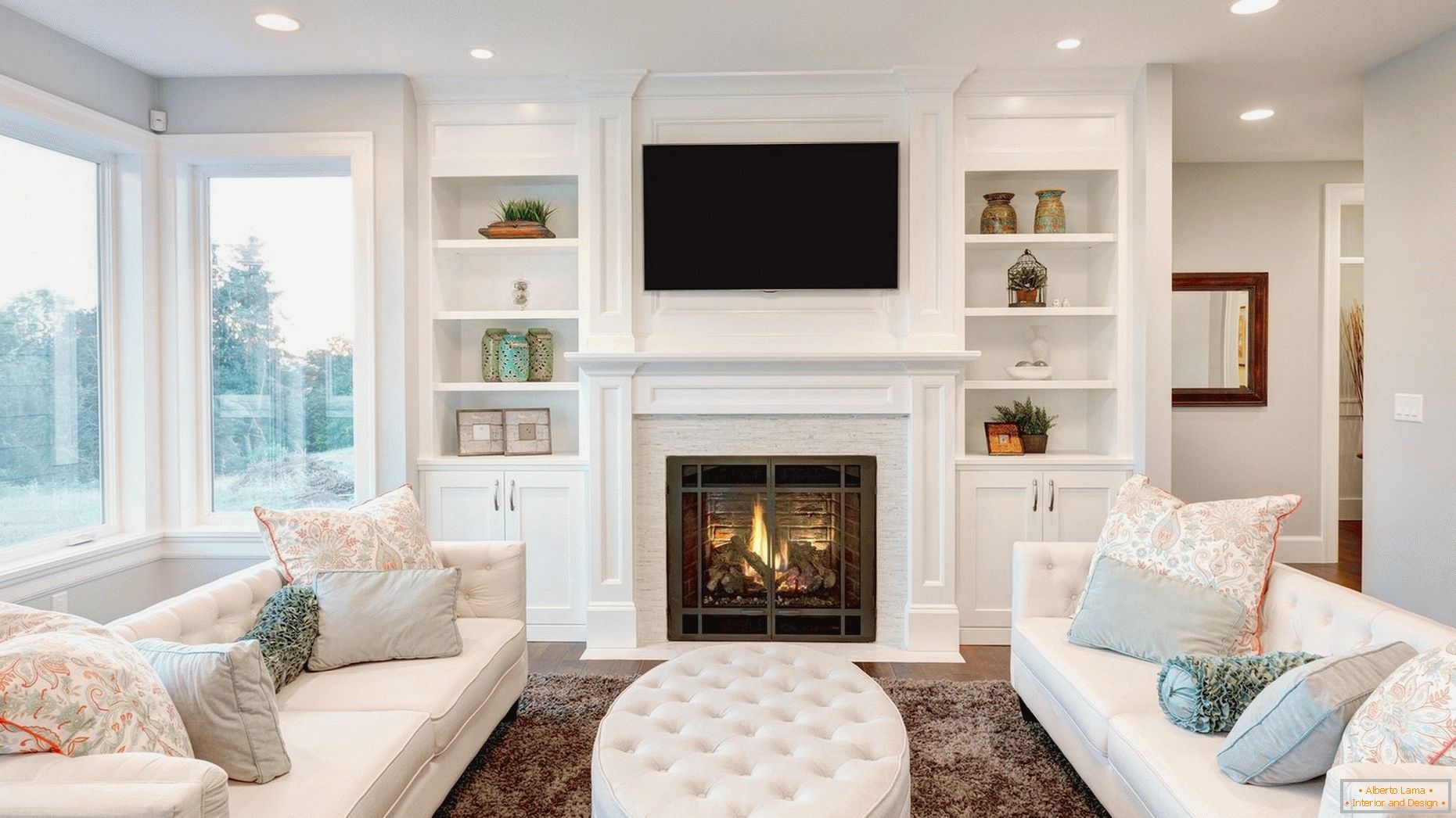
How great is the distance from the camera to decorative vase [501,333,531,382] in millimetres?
4145

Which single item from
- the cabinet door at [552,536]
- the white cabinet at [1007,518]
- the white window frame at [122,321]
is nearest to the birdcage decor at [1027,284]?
the white cabinet at [1007,518]

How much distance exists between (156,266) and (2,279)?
27.3 inches

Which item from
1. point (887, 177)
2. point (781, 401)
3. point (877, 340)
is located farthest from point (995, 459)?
point (887, 177)

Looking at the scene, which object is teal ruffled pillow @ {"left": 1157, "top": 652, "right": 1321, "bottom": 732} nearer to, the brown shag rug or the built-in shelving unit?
the brown shag rug

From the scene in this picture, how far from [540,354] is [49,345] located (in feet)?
6.40

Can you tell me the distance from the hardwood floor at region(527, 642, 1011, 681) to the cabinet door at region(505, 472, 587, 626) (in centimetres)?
20


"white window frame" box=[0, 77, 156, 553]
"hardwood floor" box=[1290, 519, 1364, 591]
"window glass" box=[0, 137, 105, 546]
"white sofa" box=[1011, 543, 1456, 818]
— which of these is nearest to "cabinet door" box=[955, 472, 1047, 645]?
"white sofa" box=[1011, 543, 1456, 818]

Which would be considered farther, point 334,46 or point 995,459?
point 995,459

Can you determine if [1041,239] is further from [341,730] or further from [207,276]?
[207,276]

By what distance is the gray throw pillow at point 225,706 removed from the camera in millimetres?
1680

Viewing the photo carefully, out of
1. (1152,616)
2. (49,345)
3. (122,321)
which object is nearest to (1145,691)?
(1152,616)

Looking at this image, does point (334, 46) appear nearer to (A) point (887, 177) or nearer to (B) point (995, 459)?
(A) point (887, 177)

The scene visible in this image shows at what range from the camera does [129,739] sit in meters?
1.45

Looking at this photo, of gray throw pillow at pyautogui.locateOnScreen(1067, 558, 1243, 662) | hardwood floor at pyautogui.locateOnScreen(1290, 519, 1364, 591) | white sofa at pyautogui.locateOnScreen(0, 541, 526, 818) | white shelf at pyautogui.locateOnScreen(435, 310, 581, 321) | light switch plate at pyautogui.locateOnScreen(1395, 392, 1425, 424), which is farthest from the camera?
hardwood floor at pyautogui.locateOnScreen(1290, 519, 1364, 591)
